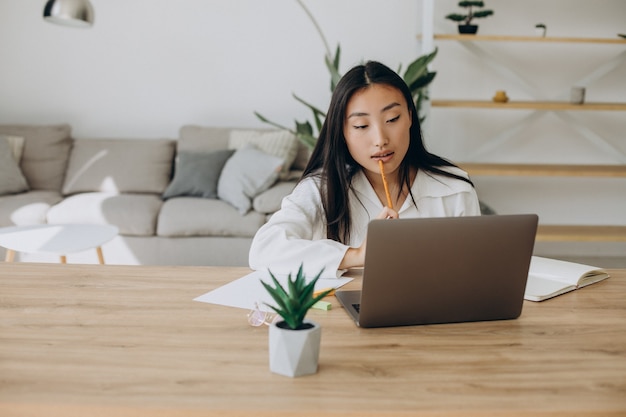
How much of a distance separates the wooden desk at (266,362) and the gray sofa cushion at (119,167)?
2.76 m

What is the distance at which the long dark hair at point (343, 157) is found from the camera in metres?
1.65

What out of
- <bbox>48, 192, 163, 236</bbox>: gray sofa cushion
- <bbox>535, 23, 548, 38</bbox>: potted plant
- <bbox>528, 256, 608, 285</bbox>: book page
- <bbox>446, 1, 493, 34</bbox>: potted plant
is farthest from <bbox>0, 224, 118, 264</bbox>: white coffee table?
<bbox>535, 23, 548, 38</bbox>: potted plant

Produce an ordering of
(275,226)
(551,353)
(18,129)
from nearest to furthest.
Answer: (551,353), (275,226), (18,129)

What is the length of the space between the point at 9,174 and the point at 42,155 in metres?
0.30

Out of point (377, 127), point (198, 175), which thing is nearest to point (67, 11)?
point (198, 175)

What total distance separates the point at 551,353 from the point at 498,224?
0.72 feet

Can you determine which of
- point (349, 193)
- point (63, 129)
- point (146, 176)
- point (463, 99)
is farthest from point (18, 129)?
point (349, 193)

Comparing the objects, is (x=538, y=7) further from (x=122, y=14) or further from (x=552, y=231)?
(x=122, y=14)

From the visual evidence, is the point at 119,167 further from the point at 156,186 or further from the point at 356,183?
the point at 356,183

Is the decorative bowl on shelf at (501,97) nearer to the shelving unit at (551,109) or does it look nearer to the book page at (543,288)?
the shelving unit at (551,109)

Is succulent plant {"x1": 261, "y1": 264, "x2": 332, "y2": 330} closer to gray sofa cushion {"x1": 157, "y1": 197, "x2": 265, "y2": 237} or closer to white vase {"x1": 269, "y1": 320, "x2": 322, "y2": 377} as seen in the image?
white vase {"x1": 269, "y1": 320, "x2": 322, "y2": 377}

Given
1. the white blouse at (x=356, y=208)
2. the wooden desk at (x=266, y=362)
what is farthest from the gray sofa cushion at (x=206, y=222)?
the wooden desk at (x=266, y=362)

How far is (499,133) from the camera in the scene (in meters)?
4.32

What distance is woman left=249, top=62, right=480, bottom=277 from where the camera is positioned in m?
1.44
